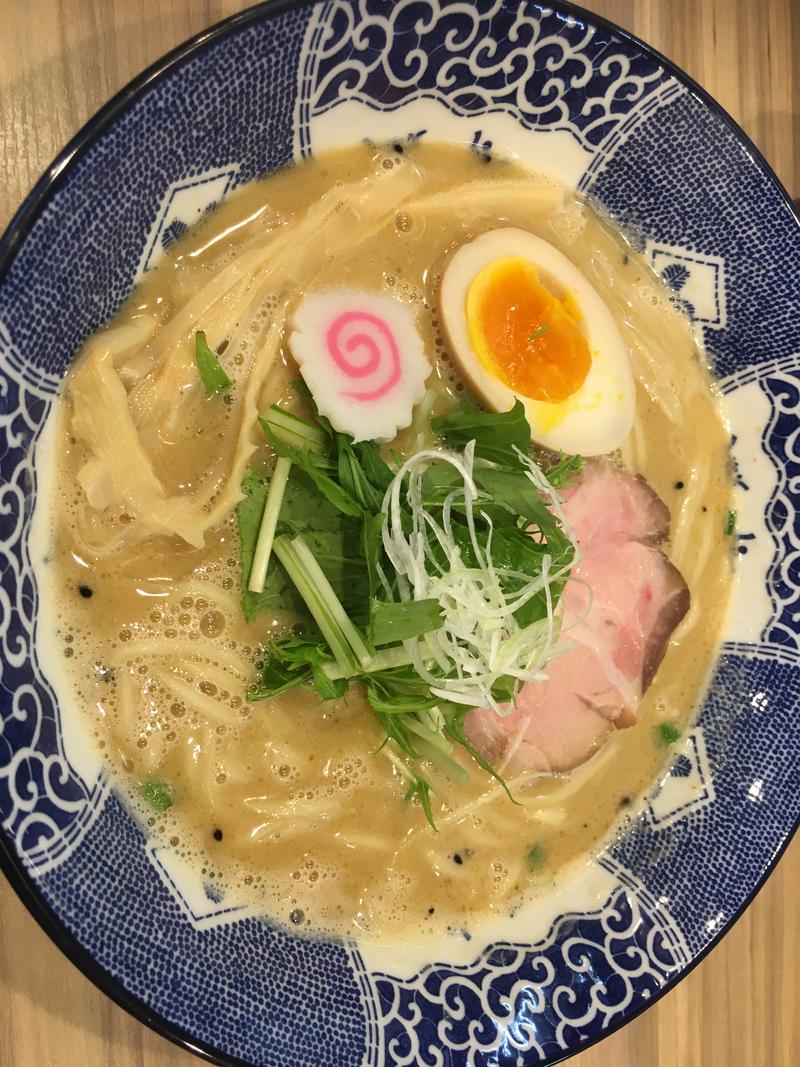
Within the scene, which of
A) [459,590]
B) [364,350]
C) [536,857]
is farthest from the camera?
[536,857]

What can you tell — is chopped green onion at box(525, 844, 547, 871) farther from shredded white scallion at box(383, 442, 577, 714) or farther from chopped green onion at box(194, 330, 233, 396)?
chopped green onion at box(194, 330, 233, 396)

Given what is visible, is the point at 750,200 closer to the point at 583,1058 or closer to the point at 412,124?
the point at 412,124

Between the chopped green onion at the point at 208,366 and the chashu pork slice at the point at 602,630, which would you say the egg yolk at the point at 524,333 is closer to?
the chashu pork slice at the point at 602,630

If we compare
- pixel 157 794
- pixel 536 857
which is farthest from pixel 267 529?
pixel 536 857

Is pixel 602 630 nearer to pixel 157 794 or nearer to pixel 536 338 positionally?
pixel 536 338

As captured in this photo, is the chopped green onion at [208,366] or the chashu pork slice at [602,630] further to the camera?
the chashu pork slice at [602,630]

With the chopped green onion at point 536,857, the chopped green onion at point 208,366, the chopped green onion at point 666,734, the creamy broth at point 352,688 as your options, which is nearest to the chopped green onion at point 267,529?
the creamy broth at point 352,688

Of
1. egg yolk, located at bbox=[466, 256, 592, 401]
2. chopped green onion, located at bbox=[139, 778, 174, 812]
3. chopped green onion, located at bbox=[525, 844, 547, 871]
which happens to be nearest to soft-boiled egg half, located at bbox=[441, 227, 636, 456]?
egg yolk, located at bbox=[466, 256, 592, 401]

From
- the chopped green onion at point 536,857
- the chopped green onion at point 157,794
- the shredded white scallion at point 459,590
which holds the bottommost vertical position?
the chopped green onion at point 536,857
